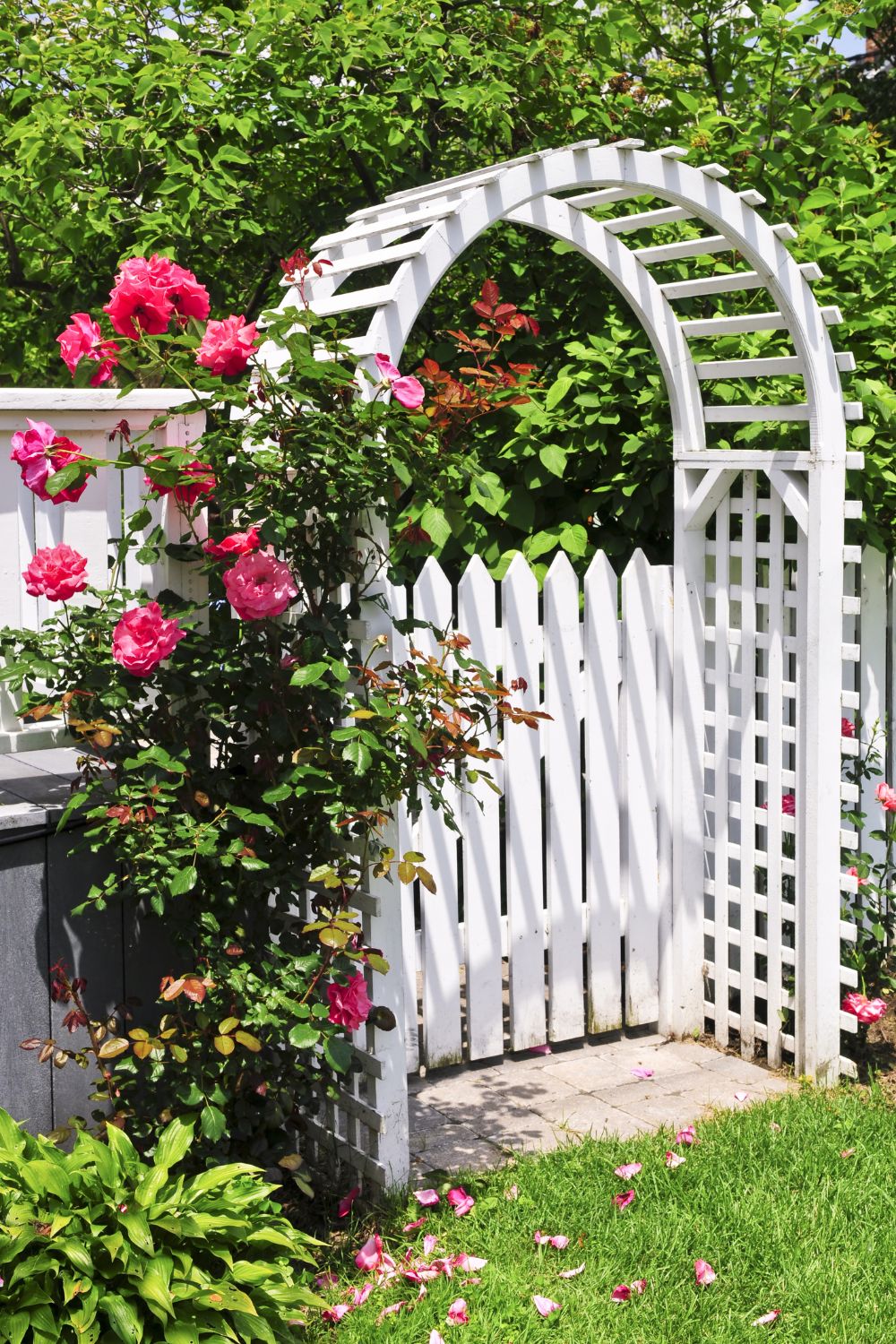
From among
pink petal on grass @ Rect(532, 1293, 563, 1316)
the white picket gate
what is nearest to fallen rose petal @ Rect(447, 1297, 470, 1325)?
pink petal on grass @ Rect(532, 1293, 563, 1316)

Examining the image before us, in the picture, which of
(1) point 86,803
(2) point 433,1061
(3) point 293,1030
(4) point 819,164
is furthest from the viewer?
(4) point 819,164

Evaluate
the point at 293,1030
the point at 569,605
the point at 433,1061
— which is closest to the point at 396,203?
the point at 569,605

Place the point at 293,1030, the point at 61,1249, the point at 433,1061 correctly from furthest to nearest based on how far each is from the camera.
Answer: the point at 433,1061
the point at 293,1030
the point at 61,1249

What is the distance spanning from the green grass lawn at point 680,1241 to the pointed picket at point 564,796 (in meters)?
0.70

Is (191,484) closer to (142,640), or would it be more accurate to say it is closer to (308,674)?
(142,640)

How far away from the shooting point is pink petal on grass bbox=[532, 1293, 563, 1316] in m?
2.85

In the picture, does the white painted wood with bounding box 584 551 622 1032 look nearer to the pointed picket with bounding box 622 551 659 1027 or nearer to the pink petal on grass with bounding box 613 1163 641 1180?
the pointed picket with bounding box 622 551 659 1027

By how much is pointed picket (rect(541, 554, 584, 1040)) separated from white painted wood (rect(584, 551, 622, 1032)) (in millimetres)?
51

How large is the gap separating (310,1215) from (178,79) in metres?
3.65

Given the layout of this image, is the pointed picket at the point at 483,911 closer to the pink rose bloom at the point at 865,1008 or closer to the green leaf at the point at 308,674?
the pink rose bloom at the point at 865,1008

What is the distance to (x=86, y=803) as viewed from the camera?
123 inches

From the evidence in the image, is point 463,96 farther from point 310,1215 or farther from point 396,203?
point 310,1215

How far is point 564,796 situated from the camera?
428 centimetres

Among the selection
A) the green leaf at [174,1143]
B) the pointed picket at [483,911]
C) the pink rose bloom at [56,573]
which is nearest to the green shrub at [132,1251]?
the green leaf at [174,1143]
